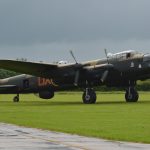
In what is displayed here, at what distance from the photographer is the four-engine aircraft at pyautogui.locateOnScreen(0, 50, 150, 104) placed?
48.2m

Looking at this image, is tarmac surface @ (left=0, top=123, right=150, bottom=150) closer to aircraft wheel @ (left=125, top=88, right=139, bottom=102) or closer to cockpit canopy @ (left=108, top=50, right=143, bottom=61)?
cockpit canopy @ (left=108, top=50, right=143, bottom=61)

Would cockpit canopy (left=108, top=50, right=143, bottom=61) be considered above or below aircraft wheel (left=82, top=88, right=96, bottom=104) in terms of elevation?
above

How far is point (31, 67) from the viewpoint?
50.2m

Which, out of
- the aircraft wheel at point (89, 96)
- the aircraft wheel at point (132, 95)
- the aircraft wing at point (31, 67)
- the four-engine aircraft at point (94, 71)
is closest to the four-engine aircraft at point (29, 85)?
the aircraft wing at point (31, 67)

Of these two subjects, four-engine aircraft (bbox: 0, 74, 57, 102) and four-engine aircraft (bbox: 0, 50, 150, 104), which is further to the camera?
four-engine aircraft (bbox: 0, 74, 57, 102)

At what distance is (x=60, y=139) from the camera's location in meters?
19.1

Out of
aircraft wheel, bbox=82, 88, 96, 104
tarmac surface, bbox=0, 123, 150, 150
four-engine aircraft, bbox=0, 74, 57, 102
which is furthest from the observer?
four-engine aircraft, bbox=0, 74, 57, 102

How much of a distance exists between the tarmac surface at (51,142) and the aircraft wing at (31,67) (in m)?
26.8

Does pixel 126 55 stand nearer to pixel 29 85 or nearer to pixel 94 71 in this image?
pixel 94 71

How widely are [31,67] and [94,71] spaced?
556 centimetres

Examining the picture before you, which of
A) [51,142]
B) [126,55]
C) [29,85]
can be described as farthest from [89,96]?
[51,142]

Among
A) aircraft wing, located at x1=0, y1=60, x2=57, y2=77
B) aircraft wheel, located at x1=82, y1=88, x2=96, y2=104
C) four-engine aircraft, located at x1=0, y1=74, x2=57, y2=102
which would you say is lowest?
aircraft wheel, located at x1=82, y1=88, x2=96, y2=104

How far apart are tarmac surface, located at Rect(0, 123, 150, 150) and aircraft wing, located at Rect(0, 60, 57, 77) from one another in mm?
26775

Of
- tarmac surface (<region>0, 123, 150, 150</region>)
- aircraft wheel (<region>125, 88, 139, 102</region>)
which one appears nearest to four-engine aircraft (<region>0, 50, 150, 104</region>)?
aircraft wheel (<region>125, 88, 139, 102</region>)
